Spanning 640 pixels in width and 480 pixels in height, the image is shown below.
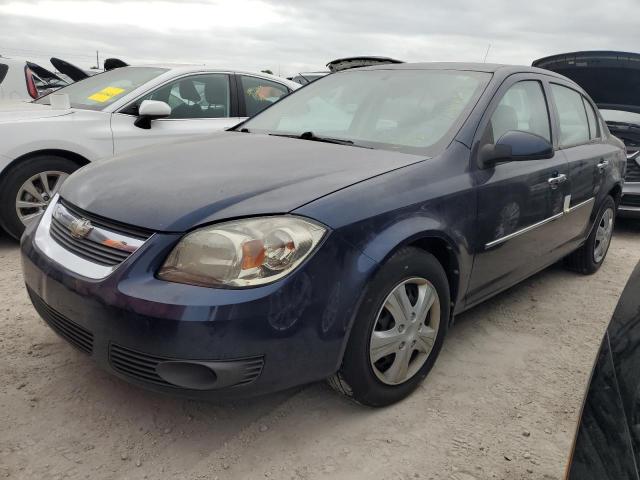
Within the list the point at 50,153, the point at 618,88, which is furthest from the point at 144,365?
the point at 618,88

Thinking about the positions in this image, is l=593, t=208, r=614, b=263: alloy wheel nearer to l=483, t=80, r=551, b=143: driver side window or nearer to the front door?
the front door

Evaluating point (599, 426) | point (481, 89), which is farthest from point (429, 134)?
point (599, 426)

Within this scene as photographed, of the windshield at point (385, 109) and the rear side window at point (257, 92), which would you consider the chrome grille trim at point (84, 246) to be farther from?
the rear side window at point (257, 92)

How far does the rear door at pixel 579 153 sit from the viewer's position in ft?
11.2

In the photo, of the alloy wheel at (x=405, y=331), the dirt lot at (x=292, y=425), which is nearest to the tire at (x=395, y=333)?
the alloy wheel at (x=405, y=331)

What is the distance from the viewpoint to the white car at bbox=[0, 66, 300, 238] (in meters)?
4.00

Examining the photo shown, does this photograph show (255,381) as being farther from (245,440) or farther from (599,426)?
(599,426)

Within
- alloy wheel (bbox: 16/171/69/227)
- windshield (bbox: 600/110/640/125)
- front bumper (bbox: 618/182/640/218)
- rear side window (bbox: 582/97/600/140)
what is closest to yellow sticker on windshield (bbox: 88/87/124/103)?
alloy wheel (bbox: 16/171/69/227)

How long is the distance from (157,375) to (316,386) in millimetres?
861

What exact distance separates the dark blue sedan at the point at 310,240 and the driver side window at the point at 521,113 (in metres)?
0.02

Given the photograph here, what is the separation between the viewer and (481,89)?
2.73 metres

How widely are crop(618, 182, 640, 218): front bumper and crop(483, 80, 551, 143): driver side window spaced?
9.31 ft

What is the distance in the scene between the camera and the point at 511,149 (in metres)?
2.50

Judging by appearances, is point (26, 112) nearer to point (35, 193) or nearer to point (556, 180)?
point (35, 193)
